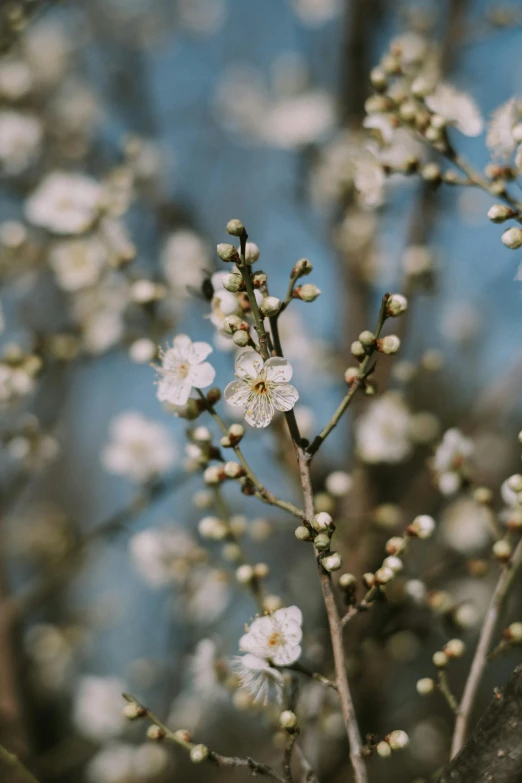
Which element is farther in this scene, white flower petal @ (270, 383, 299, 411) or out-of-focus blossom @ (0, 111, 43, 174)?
out-of-focus blossom @ (0, 111, 43, 174)

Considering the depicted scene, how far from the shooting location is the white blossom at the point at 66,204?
268cm

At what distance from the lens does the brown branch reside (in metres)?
1.19

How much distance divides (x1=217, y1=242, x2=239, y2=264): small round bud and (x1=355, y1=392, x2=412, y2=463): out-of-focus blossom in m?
1.53

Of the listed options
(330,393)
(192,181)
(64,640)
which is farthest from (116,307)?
(192,181)

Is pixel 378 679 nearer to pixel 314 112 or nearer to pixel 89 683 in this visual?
pixel 89 683

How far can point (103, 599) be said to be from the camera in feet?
13.5

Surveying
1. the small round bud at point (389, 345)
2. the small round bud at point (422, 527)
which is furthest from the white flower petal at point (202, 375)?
the small round bud at point (422, 527)

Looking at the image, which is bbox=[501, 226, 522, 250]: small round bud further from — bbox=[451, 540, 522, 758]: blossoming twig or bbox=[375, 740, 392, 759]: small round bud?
bbox=[375, 740, 392, 759]: small round bud

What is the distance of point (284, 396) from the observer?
1.39 meters

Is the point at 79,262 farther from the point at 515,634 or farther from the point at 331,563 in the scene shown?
the point at 515,634

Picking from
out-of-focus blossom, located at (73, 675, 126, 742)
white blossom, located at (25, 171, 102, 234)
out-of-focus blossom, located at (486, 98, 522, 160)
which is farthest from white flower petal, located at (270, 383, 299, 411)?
out-of-focus blossom, located at (73, 675, 126, 742)

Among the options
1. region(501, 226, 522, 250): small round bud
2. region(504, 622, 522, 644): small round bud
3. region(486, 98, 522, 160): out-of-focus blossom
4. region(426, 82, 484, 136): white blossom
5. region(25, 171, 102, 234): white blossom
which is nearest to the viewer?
region(501, 226, 522, 250): small round bud

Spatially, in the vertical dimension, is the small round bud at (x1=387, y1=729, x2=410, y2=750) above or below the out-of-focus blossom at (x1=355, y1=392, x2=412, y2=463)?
below

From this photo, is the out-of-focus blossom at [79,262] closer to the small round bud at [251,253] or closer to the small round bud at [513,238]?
the small round bud at [251,253]
